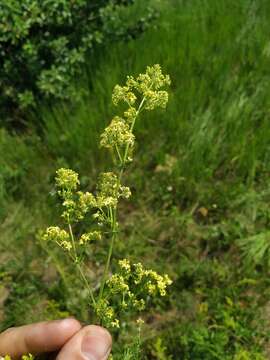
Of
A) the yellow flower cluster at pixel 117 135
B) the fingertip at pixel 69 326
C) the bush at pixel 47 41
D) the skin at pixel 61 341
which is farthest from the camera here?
the bush at pixel 47 41

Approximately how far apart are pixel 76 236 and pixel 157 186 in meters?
0.61

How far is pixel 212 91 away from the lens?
12.8 feet

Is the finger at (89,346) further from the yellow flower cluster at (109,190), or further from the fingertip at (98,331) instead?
the yellow flower cluster at (109,190)

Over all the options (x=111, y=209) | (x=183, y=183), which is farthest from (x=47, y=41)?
(x=111, y=209)

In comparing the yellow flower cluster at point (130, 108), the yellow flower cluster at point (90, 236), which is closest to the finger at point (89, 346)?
the yellow flower cluster at point (90, 236)

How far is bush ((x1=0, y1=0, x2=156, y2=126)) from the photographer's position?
12.6 ft

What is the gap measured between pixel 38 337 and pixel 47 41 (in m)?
2.71

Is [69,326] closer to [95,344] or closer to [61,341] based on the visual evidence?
[61,341]

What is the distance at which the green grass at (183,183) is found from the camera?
3172mm

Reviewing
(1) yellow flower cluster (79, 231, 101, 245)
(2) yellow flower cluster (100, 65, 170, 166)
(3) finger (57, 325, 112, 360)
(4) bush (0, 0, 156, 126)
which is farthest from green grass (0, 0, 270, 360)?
(2) yellow flower cluster (100, 65, 170, 166)

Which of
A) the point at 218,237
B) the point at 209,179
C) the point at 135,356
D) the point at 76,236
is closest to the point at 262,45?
the point at 209,179

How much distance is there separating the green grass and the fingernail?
1.32 meters

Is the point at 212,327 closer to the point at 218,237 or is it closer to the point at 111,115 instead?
the point at 218,237

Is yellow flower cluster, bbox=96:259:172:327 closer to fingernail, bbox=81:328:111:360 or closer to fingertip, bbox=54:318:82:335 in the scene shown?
fingernail, bbox=81:328:111:360
